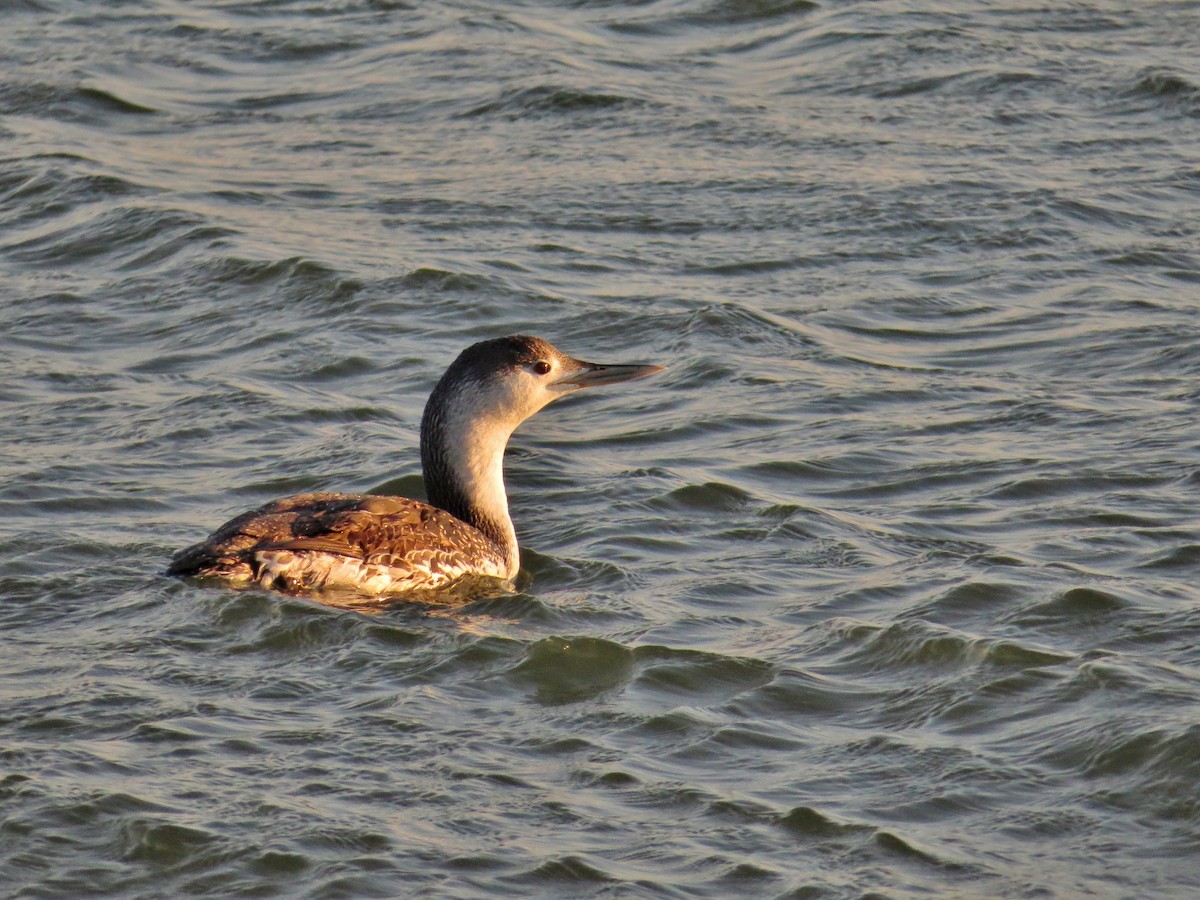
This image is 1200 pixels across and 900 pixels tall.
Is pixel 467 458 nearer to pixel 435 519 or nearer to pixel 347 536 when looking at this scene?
pixel 435 519

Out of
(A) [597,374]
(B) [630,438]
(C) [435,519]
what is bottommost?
(B) [630,438]

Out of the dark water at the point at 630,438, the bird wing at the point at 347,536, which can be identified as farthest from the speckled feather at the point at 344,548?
the dark water at the point at 630,438

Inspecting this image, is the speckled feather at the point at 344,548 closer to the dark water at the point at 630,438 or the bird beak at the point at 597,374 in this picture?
the dark water at the point at 630,438

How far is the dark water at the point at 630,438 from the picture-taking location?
6.39m

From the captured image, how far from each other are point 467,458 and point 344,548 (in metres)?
1.01

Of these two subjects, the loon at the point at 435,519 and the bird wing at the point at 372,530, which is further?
the bird wing at the point at 372,530

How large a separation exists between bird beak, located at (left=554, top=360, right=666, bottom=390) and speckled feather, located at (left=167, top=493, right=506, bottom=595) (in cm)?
85

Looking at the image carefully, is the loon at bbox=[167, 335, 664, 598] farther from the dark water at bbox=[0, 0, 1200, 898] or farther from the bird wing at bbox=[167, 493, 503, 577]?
the dark water at bbox=[0, 0, 1200, 898]

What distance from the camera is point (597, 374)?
9328mm

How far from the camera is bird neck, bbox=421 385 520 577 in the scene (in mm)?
9016

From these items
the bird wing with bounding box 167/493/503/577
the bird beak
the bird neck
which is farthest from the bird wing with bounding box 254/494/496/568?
the bird beak

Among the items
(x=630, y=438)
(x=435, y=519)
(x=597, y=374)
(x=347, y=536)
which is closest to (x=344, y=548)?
(x=347, y=536)

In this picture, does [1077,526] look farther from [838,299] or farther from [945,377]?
[838,299]

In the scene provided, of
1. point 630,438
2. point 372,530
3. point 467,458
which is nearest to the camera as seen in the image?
point 372,530
